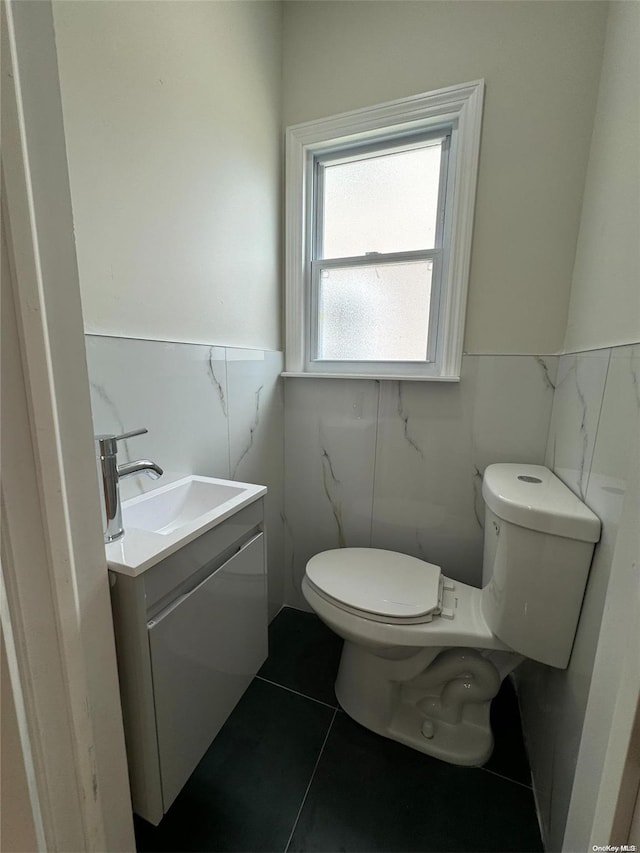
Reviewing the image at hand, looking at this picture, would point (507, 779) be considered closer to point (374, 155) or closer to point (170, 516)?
point (170, 516)

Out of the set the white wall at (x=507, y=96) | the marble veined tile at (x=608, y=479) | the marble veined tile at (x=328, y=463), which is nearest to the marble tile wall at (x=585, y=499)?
the marble veined tile at (x=608, y=479)

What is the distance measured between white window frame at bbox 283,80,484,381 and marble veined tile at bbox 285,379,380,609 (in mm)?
102

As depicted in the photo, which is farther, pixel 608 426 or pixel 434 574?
pixel 434 574

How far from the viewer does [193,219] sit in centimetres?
103

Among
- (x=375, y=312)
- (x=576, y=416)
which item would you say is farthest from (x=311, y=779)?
(x=375, y=312)

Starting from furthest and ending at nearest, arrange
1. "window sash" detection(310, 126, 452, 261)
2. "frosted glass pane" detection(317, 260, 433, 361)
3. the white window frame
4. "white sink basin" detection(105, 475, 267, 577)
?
"frosted glass pane" detection(317, 260, 433, 361) < "window sash" detection(310, 126, 452, 261) < the white window frame < "white sink basin" detection(105, 475, 267, 577)

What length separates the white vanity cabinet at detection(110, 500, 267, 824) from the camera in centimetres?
64

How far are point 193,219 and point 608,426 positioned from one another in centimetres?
122

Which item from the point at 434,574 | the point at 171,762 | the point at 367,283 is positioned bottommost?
the point at 171,762

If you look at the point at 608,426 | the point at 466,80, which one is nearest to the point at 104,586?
the point at 608,426

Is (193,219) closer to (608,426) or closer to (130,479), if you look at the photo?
(130,479)

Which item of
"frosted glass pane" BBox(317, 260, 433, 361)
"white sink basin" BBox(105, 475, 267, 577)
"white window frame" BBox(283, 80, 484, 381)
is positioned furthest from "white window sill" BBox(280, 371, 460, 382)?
"white sink basin" BBox(105, 475, 267, 577)

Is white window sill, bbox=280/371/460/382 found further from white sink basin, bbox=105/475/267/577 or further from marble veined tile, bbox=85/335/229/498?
white sink basin, bbox=105/475/267/577

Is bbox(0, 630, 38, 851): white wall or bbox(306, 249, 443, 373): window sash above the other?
bbox(306, 249, 443, 373): window sash
